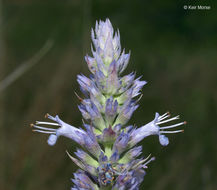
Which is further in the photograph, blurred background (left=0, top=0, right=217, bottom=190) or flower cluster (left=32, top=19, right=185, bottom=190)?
blurred background (left=0, top=0, right=217, bottom=190)

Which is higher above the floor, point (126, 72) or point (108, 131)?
point (126, 72)

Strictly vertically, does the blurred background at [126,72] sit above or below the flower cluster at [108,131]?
above

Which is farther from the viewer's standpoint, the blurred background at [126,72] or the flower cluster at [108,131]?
the blurred background at [126,72]

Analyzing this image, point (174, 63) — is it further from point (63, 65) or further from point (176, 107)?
point (63, 65)

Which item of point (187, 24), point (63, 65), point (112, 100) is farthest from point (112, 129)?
point (187, 24)

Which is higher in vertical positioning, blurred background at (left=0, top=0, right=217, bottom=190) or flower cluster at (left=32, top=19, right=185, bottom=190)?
blurred background at (left=0, top=0, right=217, bottom=190)
